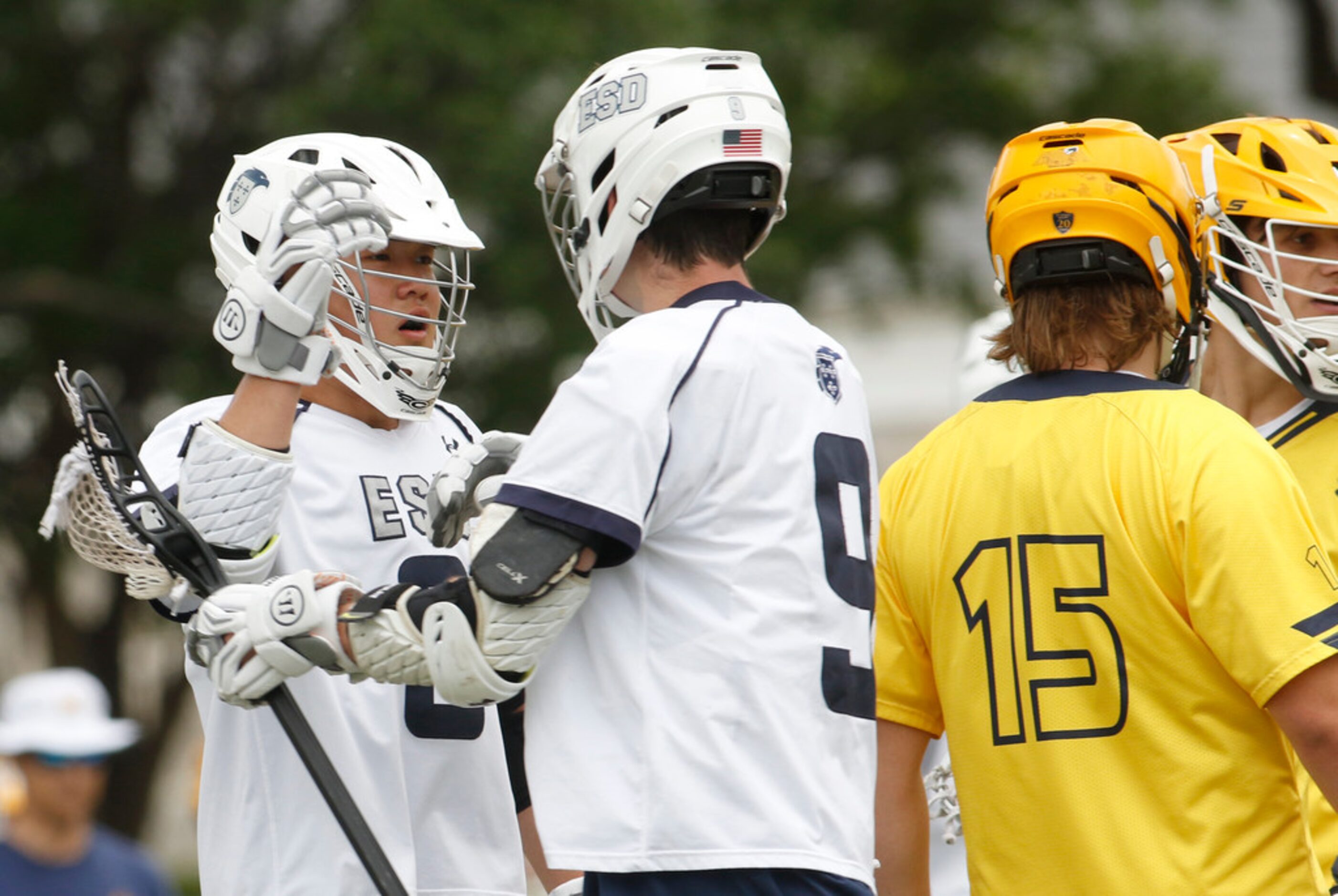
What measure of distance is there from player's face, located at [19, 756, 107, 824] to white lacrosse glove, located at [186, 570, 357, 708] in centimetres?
335

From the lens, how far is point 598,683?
120 inches

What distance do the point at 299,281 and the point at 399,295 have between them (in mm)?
696

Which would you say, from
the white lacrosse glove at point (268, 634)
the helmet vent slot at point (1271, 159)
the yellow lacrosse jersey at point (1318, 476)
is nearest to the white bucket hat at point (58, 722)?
the white lacrosse glove at point (268, 634)

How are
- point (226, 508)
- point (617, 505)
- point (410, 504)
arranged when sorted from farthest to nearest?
point (410, 504) < point (226, 508) < point (617, 505)

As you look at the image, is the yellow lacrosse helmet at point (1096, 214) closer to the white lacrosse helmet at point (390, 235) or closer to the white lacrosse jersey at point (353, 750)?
the white lacrosse helmet at point (390, 235)

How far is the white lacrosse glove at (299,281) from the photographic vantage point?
3455mm

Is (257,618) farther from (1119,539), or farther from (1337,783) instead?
(1337,783)

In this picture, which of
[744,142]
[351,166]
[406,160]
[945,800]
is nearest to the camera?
[744,142]

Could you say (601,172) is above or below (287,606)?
above

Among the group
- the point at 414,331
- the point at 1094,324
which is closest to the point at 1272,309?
the point at 1094,324

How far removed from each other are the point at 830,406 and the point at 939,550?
1.53 feet

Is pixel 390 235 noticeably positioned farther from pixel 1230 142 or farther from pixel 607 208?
pixel 1230 142

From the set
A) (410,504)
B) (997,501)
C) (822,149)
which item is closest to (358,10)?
(822,149)

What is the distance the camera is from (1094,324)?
3432mm
